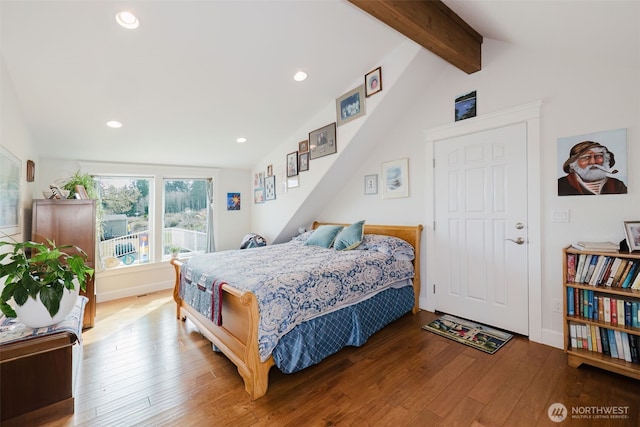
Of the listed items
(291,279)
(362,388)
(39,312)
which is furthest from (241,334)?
(39,312)

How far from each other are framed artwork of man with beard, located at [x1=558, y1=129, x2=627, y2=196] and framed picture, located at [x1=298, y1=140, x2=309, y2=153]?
2746 millimetres

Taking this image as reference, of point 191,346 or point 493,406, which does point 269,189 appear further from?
point 493,406

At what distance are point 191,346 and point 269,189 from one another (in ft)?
9.17

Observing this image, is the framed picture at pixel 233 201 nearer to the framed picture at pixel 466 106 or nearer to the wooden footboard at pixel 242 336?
the wooden footboard at pixel 242 336

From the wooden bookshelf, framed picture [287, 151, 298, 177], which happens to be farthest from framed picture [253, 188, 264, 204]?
the wooden bookshelf

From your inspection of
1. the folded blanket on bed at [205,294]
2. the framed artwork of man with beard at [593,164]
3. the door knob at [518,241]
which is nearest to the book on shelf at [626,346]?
the door knob at [518,241]

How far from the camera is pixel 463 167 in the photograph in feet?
9.66

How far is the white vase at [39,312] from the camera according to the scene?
5.41ft

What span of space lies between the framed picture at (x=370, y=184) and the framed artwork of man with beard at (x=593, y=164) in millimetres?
1918

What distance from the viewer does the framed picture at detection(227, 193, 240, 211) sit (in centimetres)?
523

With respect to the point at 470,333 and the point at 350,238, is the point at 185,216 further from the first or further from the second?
the point at 470,333

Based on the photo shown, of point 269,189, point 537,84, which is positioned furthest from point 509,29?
point 269,189

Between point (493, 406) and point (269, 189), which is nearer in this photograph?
point (493, 406)

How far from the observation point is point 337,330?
2348 mm
